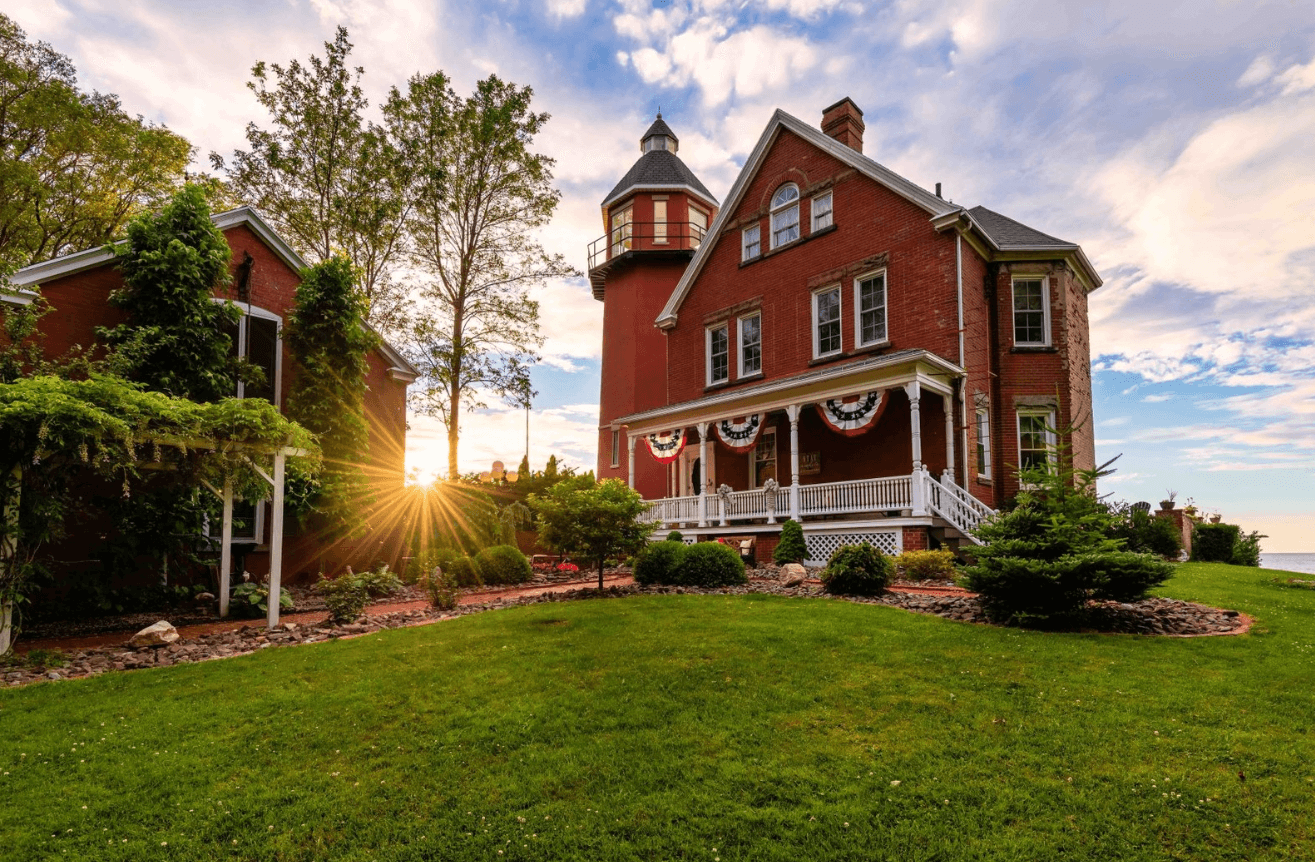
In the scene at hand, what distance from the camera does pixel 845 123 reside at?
21.1 meters

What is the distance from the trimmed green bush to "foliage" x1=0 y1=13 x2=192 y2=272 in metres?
17.8

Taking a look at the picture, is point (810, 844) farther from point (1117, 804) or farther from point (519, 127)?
point (519, 127)

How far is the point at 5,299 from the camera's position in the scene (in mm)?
11742

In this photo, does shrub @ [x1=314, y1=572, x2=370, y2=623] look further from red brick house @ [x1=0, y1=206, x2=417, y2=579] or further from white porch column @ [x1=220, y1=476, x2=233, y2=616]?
red brick house @ [x1=0, y1=206, x2=417, y2=579]

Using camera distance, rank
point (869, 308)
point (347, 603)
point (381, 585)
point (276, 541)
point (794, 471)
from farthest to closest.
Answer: point (869, 308), point (794, 471), point (381, 585), point (276, 541), point (347, 603)

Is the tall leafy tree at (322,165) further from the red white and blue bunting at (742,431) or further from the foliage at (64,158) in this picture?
the red white and blue bunting at (742,431)

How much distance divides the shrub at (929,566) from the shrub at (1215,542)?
1142 cm

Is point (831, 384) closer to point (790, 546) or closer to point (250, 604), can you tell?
point (790, 546)

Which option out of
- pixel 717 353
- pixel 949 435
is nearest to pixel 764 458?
pixel 717 353

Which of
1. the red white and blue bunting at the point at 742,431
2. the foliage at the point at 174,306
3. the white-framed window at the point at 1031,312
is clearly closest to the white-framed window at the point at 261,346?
the foliage at the point at 174,306

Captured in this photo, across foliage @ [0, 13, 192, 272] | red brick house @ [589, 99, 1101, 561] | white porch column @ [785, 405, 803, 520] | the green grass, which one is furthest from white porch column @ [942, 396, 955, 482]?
foliage @ [0, 13, 192, 272]

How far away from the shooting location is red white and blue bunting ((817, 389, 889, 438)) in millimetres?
15379

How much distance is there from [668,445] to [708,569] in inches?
307

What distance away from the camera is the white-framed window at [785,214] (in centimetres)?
2011
